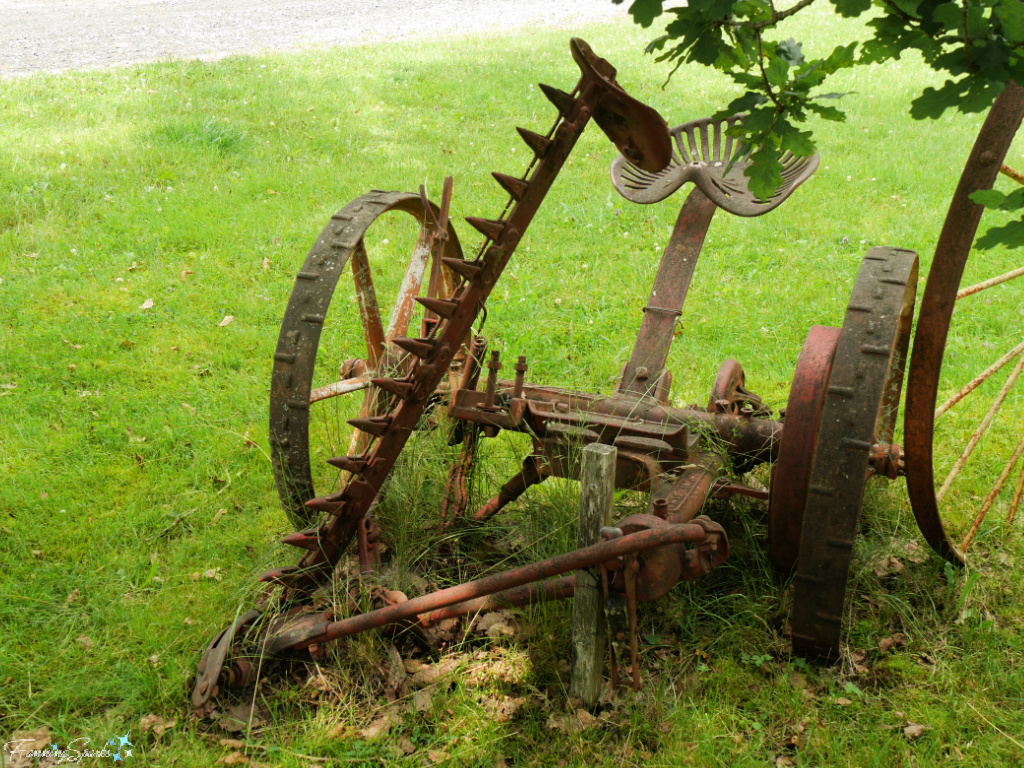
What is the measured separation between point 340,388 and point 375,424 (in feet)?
1.72

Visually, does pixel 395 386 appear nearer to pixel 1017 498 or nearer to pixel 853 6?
pixel 853 6

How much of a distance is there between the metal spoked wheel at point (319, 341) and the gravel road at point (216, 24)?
7031 millimetres

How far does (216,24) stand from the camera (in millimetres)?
10805

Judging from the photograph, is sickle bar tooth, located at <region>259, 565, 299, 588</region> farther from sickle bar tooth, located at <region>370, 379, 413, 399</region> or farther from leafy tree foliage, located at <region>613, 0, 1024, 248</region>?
leafy tree foliage, located at <region>613, 0, 1024, 248</region>

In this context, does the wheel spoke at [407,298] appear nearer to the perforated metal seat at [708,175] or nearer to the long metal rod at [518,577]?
the perforated metal seat at [708,175]

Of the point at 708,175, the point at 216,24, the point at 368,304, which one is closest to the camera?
the point at 368,304

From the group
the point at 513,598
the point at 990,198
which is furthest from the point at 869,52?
the point at 513,598

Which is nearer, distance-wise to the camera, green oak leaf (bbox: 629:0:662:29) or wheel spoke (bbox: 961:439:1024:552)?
green oak leaf (bbox: 629:0:662:29)

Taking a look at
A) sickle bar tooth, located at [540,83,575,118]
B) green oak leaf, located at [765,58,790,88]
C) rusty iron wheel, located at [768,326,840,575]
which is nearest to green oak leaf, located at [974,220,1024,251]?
green oak leaf, located at [765,58,790,88]

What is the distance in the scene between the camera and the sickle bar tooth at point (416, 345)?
2.44 m

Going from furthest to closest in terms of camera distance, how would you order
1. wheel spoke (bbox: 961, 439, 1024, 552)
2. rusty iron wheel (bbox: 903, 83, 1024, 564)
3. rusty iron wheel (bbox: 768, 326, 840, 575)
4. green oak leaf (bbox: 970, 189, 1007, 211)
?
1. wheel spoke (bbox: 961, 439, 1024, 552)
2. rusty iron wheel (bbox: 768, 326, 840, 575)
3. rusty iron wheel (bbox: 903, 83, 1024, 564)
4. green oak leaf (bbox: 970, 189, 1007, 211)

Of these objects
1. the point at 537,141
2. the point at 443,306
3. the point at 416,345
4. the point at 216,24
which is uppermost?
the point at 216,24

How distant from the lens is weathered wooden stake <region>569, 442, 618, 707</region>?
2346 millimetres

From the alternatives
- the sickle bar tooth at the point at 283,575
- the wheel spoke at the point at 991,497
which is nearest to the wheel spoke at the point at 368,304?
the sickle bar tooth at the point at 283,575
